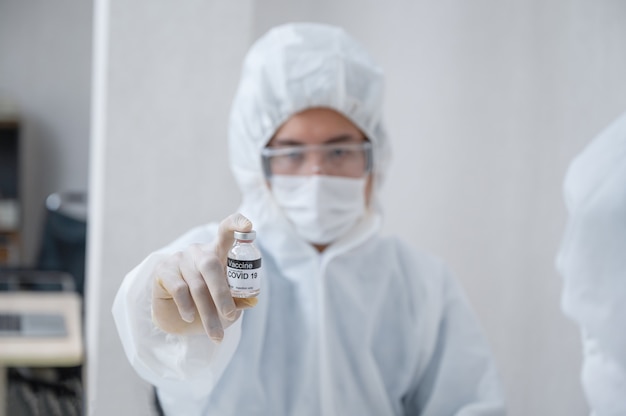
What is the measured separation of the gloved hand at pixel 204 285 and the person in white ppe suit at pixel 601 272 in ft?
1.40

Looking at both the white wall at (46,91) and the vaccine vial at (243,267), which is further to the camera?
the white wall at (46,91)

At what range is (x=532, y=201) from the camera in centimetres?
130

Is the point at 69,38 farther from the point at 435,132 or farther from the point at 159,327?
the point at 159,327

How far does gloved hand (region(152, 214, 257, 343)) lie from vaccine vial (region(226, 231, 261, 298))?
0.01m

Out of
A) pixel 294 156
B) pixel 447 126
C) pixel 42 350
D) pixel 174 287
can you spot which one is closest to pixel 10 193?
pixel 42 350

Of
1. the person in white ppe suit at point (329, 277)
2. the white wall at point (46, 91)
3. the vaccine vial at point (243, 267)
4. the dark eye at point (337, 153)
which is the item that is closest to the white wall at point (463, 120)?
the person in white ppe suit at point (329, 277)

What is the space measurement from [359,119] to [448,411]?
472mm

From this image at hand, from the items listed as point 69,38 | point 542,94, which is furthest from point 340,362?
point 69,38

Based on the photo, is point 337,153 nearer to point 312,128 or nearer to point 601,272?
point 312,128

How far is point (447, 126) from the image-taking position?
1441 millimetres

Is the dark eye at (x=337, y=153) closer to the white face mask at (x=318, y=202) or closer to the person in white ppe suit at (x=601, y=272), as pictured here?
the white face mask at (x=318, y=202)

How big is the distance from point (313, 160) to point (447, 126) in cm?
48

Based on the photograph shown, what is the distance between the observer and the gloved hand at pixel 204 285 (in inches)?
26.4

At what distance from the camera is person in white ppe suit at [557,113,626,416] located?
837 millimetres
